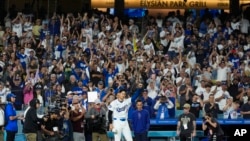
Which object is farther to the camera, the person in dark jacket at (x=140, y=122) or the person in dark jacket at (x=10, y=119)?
the person in dark jacket at (x=140, y=122)

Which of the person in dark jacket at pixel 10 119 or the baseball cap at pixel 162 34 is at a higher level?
the baseball cap at pixel 162 34

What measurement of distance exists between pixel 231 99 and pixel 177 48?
555cm

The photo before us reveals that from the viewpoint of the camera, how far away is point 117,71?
2914 centimetres

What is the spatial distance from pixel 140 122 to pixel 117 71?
5.32 metres

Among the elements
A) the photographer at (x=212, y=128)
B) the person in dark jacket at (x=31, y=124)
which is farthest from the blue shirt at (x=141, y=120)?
the person in dark jacket at (x=31, y=124)

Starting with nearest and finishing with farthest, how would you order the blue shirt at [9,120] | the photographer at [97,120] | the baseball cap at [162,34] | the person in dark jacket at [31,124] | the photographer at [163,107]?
the person in dark jacket at [31,124] < the blue shirt at [9,120] < the photographer at [97,120] < the photographer at [163,107] < the baseball cap at [162,34]

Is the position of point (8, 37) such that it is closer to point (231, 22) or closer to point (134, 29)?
point (134, 29)

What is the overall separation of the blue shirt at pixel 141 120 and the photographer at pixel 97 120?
2.93 ft

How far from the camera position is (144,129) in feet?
79.3

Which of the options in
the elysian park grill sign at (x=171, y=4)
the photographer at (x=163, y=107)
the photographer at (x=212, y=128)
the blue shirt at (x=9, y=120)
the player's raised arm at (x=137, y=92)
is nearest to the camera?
the blue shirt at (x=9, y=120)

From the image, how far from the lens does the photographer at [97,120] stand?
23.9m

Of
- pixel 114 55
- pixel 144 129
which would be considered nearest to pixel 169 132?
pixel 144 129

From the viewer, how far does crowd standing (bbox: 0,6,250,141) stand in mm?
23719

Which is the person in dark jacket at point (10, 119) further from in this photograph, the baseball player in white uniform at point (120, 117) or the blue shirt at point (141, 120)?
the blue shirt at point (141, 120)
